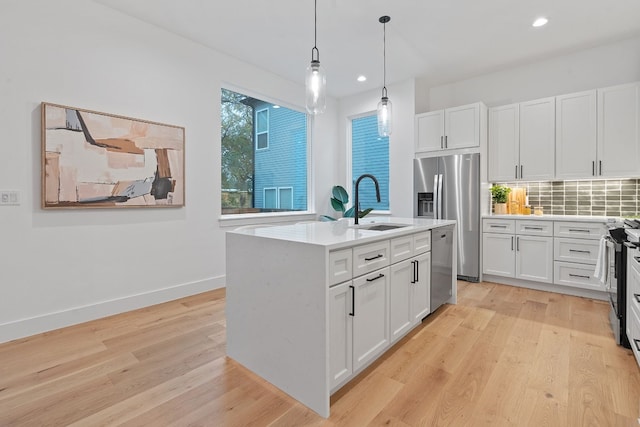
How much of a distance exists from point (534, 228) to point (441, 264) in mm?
1686

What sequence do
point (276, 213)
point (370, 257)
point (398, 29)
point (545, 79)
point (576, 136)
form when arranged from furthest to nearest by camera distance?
1. point (276, 213)
2. point (545, 79)
3. point (576, 136)
4. point (398, 29)
5. point (370, 257)

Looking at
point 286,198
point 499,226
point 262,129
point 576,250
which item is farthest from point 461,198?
point 262,129

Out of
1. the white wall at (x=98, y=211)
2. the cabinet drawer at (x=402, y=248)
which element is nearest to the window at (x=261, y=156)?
the white wall at (x=98, y=211)

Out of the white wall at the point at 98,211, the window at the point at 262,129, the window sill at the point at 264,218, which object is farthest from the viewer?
the window at the point at 262,129

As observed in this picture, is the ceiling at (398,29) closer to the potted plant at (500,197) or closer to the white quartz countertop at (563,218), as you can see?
the potted plant at (500,197)

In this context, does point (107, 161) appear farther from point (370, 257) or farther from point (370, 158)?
point (370, 158)

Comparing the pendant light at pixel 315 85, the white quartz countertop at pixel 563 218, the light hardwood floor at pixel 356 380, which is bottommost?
the light hardwood floor at pixel 356 380

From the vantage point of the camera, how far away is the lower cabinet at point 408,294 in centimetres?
218

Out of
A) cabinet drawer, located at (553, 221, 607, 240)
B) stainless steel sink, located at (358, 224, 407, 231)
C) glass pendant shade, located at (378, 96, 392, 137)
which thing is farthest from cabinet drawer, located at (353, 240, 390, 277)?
cabinet drawer, located at (553, 221, 607, 240)

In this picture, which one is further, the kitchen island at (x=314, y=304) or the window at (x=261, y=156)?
the window at (x=261, y=156)

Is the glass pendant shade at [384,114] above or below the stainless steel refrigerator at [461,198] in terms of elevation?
above

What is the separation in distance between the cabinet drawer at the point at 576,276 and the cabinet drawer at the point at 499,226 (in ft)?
1.94

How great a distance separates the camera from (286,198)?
16.2 feet

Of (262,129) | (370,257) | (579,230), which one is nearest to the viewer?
(370,257)
